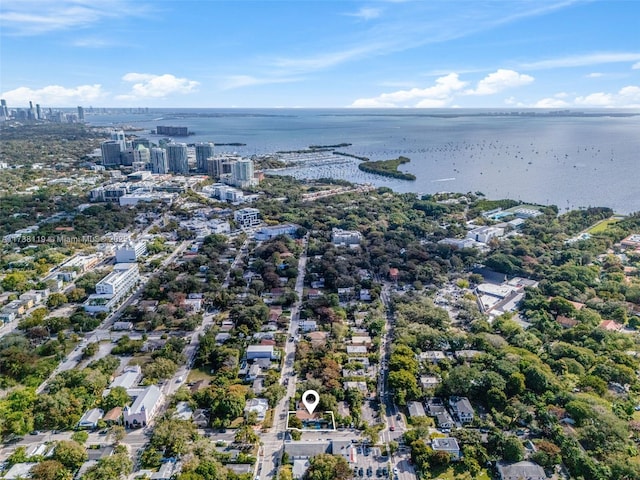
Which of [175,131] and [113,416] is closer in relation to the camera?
[113,416]

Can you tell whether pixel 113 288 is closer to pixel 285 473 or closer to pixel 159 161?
pixel 285 473

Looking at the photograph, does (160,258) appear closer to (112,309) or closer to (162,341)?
(112,309)

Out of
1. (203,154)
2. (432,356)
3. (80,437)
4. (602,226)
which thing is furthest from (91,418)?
(203,154)

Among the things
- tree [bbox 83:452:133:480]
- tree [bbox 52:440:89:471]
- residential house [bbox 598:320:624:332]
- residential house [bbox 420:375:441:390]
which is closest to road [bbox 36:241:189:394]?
tree [bbox 52:440:89:471]

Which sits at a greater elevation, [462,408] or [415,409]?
[462,408]

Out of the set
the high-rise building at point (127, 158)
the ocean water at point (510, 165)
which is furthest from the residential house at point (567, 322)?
the high-rise building at point (127, 158)

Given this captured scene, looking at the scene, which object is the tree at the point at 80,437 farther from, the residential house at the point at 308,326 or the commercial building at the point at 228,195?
the commercial building at the point at 228,195

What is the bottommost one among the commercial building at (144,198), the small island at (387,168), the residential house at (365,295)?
the residential house at (365,295)
